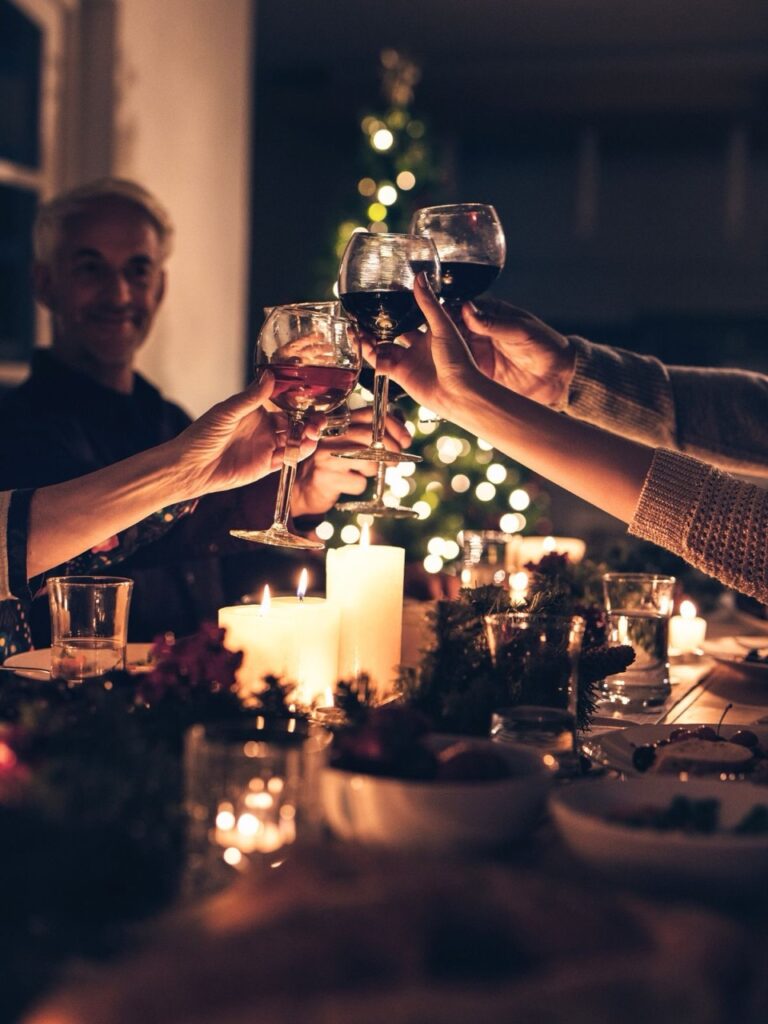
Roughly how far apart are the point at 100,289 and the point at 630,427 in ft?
4.57

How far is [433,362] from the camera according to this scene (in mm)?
1556

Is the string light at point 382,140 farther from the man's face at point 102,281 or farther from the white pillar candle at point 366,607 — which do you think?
the white pillar candle at point 366,607

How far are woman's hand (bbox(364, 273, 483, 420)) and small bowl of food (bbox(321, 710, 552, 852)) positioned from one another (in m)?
0.68

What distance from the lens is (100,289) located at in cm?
286

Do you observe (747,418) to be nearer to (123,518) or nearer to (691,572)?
(691,572)

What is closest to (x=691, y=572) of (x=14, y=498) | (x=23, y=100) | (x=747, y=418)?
(x=747, y=418)

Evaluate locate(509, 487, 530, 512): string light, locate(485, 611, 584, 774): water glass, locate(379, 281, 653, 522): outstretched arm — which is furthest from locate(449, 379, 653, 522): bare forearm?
locate(509, 487, 530, 512): string light

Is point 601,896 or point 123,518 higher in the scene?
point 123,518

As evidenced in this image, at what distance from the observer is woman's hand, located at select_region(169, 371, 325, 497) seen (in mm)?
1479

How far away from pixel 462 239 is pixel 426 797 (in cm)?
96

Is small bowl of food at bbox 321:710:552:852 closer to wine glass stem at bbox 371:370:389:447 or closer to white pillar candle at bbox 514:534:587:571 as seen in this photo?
wine glass stem at bbox 371:370:389:447

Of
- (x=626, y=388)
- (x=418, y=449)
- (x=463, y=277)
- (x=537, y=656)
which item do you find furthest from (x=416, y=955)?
(x=418, y=449)

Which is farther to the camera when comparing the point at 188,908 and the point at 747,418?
the point at 747,418

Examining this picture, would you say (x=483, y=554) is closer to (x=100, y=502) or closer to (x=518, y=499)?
(x=100, y=502)
